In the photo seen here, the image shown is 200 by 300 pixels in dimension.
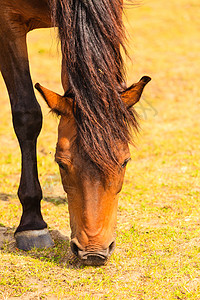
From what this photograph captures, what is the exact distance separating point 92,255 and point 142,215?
1.23 metres

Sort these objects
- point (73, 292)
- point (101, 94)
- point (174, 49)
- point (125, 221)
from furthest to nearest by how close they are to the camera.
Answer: point (174, 49) < point (125, 221) < point (73, 292) < point (101, 94)

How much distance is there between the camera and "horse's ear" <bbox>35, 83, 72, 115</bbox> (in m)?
2.60

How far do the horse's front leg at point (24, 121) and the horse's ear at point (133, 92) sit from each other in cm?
97

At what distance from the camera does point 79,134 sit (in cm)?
253

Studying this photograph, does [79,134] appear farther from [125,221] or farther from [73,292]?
[125,221]

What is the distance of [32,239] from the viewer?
3.26 metres

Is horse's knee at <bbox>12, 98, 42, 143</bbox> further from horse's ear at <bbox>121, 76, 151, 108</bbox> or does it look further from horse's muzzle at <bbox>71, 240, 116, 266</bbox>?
horse's muzzle at <bbox>71, 240, 116, 266</bbox>

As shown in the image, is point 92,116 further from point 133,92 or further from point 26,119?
point 26,119

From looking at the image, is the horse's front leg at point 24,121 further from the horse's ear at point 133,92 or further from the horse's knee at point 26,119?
the horse's ear at point 133,92

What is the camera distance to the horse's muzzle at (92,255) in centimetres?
261

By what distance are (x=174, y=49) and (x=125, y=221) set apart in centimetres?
681

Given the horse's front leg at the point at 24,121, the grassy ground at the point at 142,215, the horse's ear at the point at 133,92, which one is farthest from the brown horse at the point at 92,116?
the horse's front leg at the point at 24,121

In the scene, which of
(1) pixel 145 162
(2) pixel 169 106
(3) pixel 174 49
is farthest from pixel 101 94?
(3) pixel 174 49

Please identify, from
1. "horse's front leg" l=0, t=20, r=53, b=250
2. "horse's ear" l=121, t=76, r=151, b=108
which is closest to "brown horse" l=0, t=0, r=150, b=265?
"horse's ear" l=121, t=76, r=151, b=108
